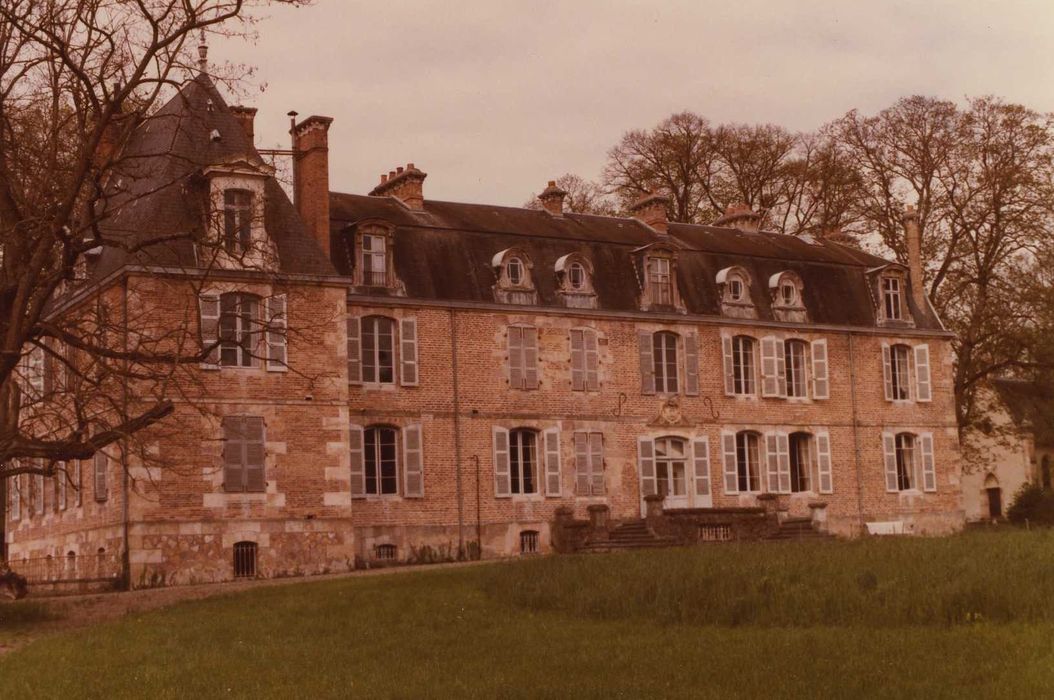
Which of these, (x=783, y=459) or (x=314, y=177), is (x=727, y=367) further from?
(x=314, y=177)

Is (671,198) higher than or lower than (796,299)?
higher

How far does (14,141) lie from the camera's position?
734 inches

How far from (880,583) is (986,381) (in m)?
27.0

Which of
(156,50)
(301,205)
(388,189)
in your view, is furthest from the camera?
(388,189)

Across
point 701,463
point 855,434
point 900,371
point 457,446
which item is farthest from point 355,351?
point 900,371

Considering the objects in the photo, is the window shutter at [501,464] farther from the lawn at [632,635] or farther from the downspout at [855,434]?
the lawn at [632,635]

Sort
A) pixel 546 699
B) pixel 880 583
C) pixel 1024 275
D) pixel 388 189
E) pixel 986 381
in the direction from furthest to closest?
pixel 986 381 → pixel 1024 275 → pixel 388 189 → pixel 880 583 → pixel 546 699

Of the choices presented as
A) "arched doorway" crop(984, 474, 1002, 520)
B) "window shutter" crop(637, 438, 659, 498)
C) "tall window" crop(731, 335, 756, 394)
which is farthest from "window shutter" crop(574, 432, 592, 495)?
"arched doorway" crop(984, 474, 1002, 520)

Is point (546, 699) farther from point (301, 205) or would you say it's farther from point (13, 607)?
point (301, 205)

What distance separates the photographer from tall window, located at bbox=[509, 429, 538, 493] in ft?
104

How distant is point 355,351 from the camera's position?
2997 cm

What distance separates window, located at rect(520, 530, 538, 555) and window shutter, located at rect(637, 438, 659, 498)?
2835mm

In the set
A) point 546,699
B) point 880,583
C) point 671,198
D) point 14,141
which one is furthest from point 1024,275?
point 546,699

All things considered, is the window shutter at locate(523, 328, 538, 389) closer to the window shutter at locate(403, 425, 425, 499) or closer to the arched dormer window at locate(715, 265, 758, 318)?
the window shutter at locate(403, 425, 425, 499)
